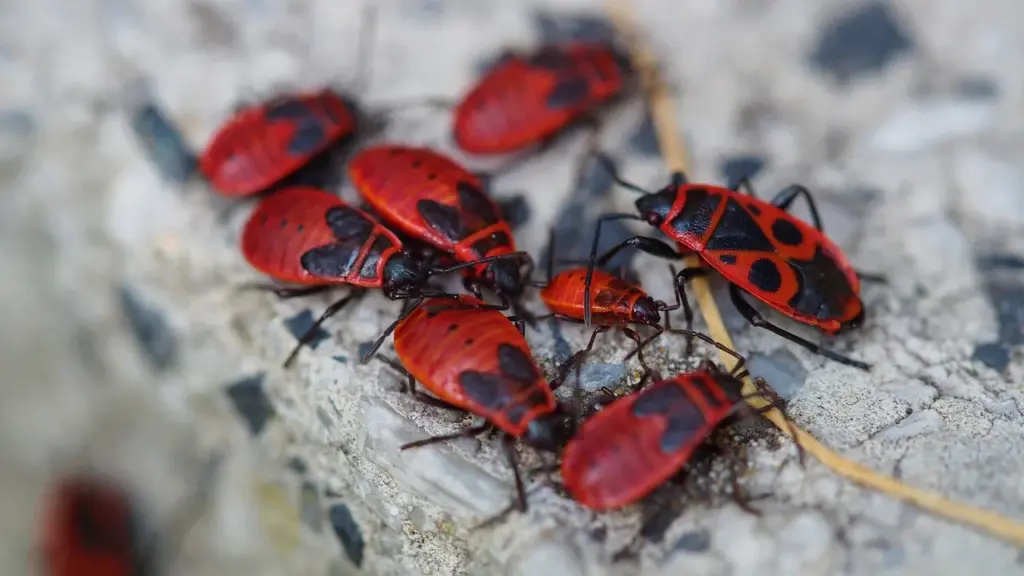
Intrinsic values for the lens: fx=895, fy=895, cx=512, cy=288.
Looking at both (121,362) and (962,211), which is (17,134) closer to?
(121,362)

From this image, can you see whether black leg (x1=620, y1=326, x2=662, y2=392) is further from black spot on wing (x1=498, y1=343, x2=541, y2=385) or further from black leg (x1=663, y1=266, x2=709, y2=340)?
black spot on wing (x1=498, y1=343, x2=541, y2=385)

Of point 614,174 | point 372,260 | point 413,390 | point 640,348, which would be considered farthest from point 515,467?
point 614,174

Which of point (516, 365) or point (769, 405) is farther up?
point (516, 365)

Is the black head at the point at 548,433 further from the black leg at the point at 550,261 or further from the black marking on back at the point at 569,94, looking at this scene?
the black marking on back at the point at 569,94

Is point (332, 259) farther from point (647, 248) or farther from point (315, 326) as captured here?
point (647, 248)

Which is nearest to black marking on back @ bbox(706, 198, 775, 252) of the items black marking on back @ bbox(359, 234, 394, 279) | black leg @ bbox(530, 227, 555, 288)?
black leg @ bbox(530, 227, 555, 288)

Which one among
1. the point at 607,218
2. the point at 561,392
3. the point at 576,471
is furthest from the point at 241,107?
the point at 576,471

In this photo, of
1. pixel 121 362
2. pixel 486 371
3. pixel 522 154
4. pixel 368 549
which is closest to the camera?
pixel 486 371
